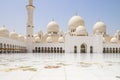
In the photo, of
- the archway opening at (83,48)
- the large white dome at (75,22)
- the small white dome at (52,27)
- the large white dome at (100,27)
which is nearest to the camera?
the archway opening at (83,48)

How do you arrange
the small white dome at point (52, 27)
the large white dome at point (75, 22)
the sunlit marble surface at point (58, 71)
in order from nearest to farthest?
the sunlit marble surface at point (58, 71)
the large white dome at point (75, 22)
the small white dome at point (52, 27)

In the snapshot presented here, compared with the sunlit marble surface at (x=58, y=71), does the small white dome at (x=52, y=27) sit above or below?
above

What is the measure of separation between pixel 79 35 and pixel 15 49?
1066 centimetres

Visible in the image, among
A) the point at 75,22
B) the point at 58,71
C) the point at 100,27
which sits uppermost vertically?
the point at 75,22

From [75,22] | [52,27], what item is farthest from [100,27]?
[52,27]

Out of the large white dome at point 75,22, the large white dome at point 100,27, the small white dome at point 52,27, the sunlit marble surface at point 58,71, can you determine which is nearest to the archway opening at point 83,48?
the large white dome at point 75,22

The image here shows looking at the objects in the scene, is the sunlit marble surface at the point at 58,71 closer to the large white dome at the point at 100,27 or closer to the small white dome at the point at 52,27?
the large white dome at the point at 100,27

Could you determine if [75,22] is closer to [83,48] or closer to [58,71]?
[83,48]

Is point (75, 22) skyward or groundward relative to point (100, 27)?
skyward

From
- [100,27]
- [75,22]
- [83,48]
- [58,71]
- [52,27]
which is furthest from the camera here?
[52,27]

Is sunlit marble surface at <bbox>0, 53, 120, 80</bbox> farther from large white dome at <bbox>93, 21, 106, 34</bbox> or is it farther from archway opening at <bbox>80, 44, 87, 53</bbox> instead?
large white dome at <bbox>93, 21, 106, 34</bbox>

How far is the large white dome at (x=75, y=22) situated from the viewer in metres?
34.0

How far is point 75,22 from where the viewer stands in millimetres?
34000

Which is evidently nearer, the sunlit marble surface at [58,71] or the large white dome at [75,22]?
the sunlit marble surface at [58,71]
